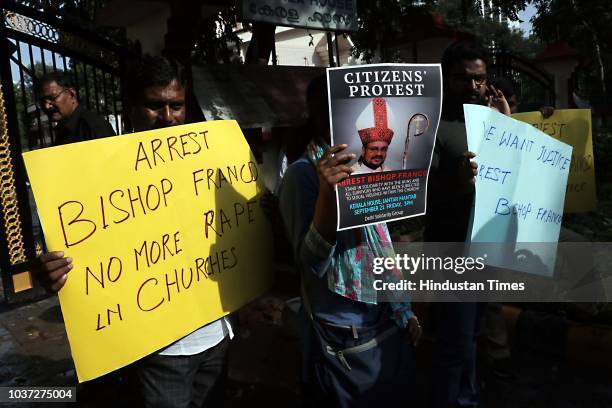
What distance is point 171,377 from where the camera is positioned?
182cm

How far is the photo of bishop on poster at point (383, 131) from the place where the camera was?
1.51 metres

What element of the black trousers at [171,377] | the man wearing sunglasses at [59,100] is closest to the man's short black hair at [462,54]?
the black trousers at [171,377]

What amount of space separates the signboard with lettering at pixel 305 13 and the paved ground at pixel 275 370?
9.24ft

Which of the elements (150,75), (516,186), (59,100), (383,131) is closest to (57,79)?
(59,100)

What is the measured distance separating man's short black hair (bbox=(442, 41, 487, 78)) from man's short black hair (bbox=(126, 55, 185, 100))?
3.98ft

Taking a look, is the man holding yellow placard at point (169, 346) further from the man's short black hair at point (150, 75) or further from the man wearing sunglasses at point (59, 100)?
the man wearing sunglasses at point (59, 100)

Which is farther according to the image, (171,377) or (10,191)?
(10,191)

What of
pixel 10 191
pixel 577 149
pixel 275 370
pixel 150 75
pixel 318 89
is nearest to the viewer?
pixel 318 89

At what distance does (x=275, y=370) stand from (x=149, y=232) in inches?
86.9

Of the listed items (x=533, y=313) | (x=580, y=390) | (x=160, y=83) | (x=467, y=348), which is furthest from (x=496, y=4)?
(x=160, y=83)

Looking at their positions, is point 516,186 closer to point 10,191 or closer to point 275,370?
point 275,370

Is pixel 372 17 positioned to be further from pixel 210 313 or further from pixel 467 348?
pixel 210 313

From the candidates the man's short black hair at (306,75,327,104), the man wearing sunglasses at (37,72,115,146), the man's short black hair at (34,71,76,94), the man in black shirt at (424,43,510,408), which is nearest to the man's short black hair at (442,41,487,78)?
the man in black shirt at (424,43,510,408)

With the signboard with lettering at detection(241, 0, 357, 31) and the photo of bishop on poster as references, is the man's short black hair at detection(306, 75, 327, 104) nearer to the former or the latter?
the photo of bishop on poster
